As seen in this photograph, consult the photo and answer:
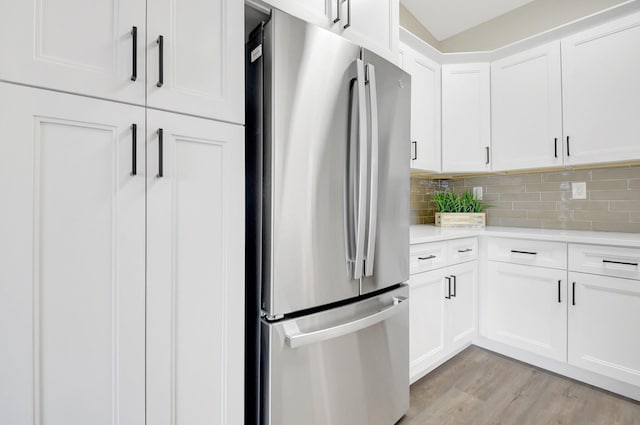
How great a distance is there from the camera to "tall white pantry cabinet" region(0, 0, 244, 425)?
0.73 meters

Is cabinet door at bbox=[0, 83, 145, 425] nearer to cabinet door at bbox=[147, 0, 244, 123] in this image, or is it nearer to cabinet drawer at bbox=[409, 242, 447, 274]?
cabinet door at bbox=[147, 0, 244, 123]

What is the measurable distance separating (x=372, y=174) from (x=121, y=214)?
93 cm

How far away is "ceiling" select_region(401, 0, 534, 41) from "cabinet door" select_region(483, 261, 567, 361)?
7.48 ft

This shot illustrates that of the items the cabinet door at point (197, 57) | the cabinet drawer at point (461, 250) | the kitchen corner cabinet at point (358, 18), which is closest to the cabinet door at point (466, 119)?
the cabinet drawer at point (461, 250)

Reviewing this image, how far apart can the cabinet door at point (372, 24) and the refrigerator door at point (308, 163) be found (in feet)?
1.00

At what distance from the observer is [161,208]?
Answer: 91cm

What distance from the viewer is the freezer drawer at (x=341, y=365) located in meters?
1.10

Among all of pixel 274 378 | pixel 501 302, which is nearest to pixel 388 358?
pixel 274 378

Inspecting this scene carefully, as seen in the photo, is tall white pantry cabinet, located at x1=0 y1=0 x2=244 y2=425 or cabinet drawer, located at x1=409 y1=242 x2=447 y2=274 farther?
cabinet drawer, located at x1=409 y1=242 x2=447 y2=274

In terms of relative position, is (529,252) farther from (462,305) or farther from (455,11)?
(455,11)

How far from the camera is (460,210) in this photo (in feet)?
9.40

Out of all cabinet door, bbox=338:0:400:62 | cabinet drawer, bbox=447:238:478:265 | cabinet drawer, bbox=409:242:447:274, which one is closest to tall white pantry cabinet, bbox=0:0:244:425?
cabinet door, bbox=338:0:400:62

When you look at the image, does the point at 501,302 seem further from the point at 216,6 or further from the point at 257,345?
the point at 216,6

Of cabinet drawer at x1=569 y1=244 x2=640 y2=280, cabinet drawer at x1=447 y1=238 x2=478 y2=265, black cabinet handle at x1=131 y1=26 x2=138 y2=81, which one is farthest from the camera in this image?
cabinet drawer at x1=447 y1=238 x2=478 y2=265
